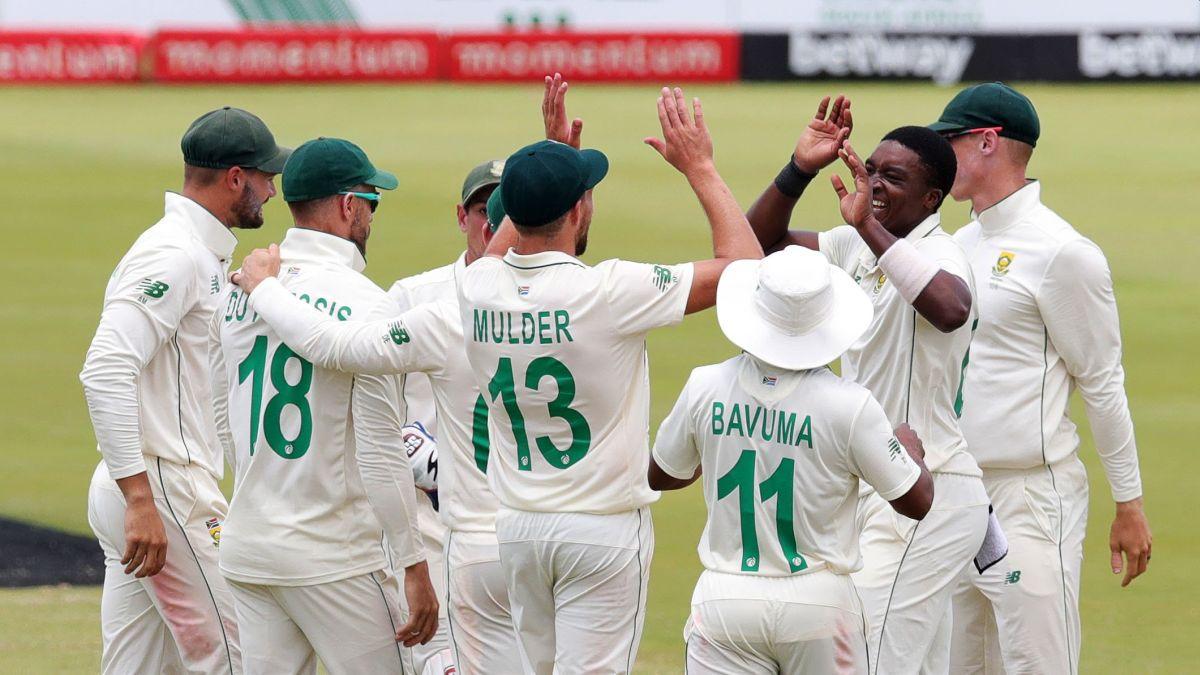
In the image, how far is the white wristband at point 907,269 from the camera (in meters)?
5.07

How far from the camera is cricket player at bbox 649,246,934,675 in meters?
4.57

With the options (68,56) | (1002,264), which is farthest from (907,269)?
(68,56)

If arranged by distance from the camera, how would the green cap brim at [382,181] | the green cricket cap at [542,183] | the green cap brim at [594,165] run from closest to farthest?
the green cricket cap at [542,183]
the green cap brim at [594,165]
the green cap brim at [382,181]

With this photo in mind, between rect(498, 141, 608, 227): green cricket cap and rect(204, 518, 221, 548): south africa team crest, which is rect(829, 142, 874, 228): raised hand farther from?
rect(204, 518, 221, 548): south africa team crest

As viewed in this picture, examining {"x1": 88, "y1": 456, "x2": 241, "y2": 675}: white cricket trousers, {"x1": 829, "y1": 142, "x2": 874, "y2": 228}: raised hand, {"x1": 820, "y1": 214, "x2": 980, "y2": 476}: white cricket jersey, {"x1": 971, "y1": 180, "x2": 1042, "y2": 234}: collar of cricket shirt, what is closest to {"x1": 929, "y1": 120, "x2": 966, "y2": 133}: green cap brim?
{"x1": 971, "y1": 180, "x2": 1042, "y2": 234}: collar of cricket shirt

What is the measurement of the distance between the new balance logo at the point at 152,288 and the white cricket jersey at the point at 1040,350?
281 centimetres

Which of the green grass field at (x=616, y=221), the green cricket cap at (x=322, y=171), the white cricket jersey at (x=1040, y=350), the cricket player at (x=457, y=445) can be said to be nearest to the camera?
the cricket player at (x=457, y=445)

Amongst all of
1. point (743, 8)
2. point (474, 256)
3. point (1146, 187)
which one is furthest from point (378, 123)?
point (474, 256)

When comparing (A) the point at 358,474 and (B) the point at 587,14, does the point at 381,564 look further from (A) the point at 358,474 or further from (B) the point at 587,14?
(B) the point at 587,14

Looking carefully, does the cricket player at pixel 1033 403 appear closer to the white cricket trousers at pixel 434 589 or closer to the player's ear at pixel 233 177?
the white cricket trousers at pixel 434 589

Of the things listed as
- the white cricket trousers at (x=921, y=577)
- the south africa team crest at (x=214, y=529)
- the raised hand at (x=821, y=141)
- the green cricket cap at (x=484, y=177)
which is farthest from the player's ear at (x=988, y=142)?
the south africa team crest at (x=214, y=529)

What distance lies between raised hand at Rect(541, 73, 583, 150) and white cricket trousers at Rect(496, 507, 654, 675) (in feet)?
3.91

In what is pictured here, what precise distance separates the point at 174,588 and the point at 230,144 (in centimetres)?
158

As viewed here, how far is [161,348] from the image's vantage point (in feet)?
18.9
